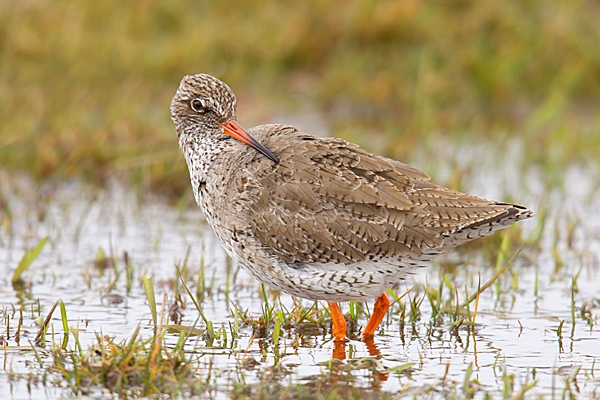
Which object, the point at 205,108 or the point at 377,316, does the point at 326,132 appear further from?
the point at 377,316

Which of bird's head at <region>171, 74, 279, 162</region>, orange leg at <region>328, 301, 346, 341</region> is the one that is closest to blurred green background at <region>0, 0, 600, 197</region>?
bird's head at <region>171, 74, 279, 162</region>

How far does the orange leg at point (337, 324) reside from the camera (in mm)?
6242

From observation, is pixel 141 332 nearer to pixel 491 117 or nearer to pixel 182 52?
pixel 182 52

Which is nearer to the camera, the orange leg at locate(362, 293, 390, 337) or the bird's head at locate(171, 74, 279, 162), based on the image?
the orange leg at locate(362, 293, 390, 337)

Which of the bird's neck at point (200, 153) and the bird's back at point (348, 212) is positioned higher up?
the bird's neck at point (200, 153)

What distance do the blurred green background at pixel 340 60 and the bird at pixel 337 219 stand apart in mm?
5166

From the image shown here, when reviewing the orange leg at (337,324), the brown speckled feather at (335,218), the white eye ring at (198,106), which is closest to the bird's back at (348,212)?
the brown speckled feather at (335,218)

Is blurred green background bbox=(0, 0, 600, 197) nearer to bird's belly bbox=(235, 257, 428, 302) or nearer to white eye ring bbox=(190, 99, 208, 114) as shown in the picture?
white eye ring bbox=(190, 99, 208, 114)

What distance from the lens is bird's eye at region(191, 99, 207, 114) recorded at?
22.5 feet

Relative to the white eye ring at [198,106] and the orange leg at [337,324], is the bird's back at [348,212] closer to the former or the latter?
the orange leg at [337,324]

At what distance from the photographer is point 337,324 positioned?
6.27m

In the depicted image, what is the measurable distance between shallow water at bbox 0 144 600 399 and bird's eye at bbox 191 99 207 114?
1.27m

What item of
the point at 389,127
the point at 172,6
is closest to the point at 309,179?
the point at 389,127

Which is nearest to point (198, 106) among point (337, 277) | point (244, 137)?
point (244, 137)
